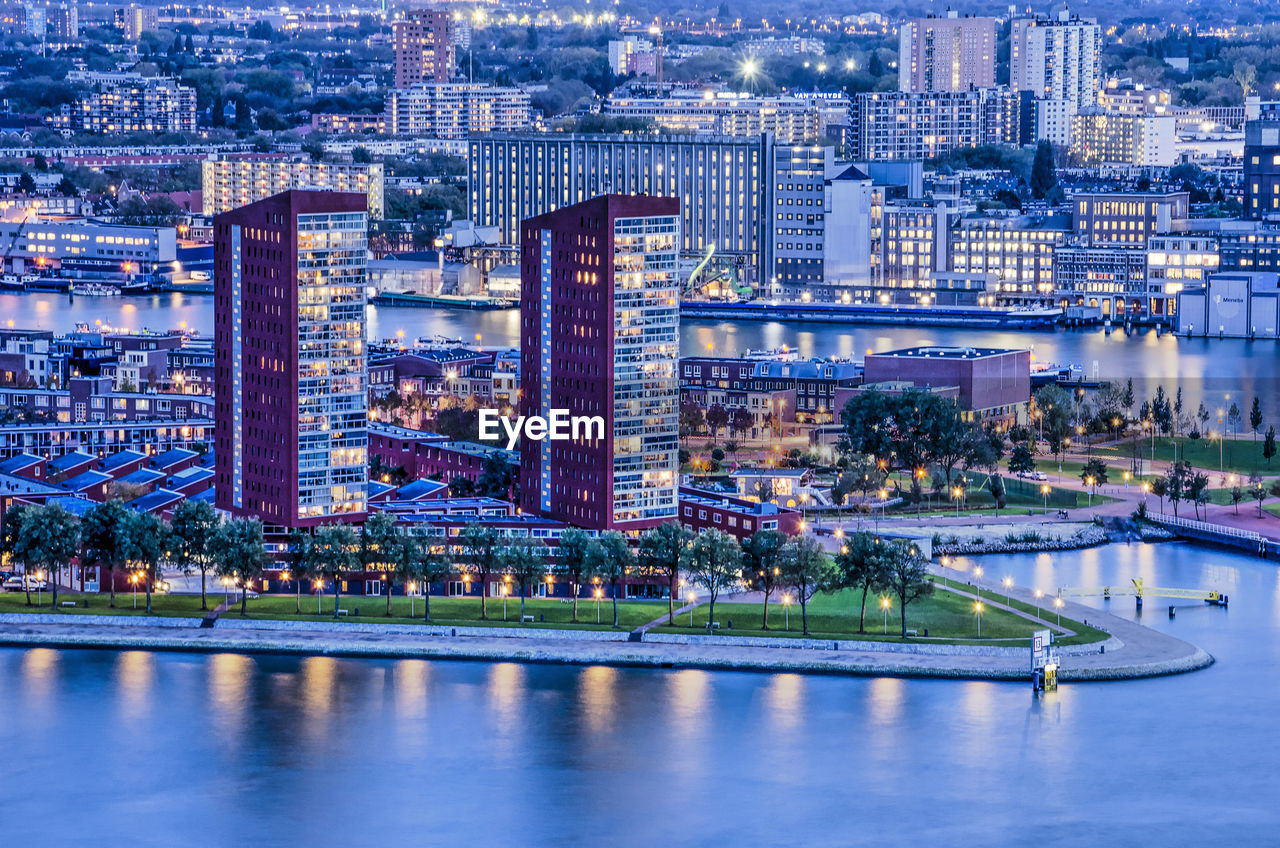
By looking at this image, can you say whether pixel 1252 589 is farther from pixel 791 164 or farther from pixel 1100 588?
pixel 791 164

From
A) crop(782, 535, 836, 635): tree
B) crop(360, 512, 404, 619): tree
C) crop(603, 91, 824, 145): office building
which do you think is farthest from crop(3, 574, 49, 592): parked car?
crop(603, 91, 824, 145): office building

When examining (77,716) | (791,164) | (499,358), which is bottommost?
(77,716)

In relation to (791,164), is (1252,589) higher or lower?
lower

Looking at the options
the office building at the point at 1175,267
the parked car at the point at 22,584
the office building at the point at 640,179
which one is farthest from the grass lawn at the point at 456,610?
the office building at the point at 640,179

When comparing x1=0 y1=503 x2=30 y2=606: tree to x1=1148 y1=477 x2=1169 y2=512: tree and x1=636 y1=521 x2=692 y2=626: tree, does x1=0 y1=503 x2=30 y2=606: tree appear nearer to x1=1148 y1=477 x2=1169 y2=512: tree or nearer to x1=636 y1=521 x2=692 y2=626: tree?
x1=636 y1=521 x2=692 y2=626: tree

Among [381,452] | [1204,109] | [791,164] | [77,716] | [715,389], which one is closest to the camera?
[77,716]

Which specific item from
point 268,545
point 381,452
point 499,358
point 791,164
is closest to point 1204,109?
point 791,164

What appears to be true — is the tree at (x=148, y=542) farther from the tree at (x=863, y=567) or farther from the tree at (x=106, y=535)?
the tree at (x=863, y=567)

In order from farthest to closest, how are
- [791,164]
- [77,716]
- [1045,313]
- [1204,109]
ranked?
[1204,109] → [791,164] → [1045,313] → [77,716]
